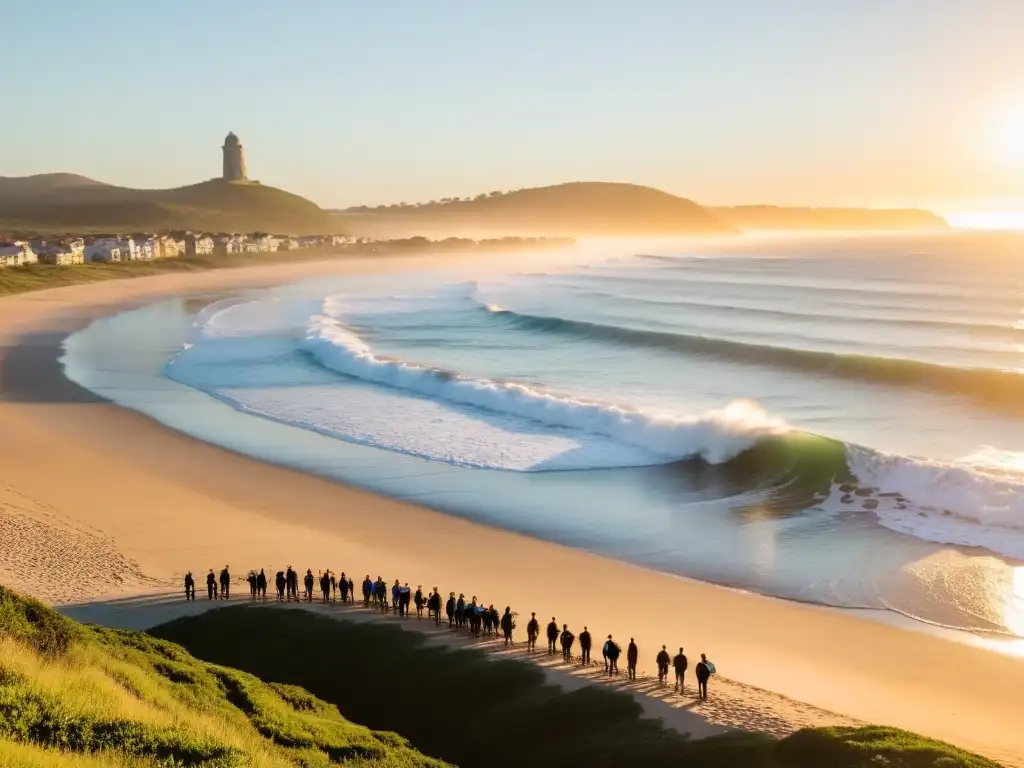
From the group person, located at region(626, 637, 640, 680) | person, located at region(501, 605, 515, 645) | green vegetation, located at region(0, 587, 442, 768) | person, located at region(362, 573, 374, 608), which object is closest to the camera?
green vegetation, located at region(0, 587, 442, 768)

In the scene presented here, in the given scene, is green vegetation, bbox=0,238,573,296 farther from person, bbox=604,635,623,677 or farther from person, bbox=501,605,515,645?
person, bbox=604,635,623,677

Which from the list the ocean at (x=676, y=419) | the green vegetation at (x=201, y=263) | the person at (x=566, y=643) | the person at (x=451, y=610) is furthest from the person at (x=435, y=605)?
the green vegetation at (x=201, y=263)

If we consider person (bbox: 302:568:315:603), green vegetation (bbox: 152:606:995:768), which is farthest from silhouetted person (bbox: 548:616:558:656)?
person (bbox: 302:568:315:603)

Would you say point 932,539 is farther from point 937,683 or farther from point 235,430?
point 235,430

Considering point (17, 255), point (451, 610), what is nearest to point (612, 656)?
point (451, 610)

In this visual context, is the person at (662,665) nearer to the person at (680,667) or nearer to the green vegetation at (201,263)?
the person at (680,667)

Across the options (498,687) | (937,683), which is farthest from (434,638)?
(937,683)
